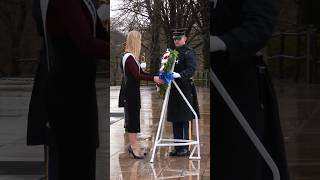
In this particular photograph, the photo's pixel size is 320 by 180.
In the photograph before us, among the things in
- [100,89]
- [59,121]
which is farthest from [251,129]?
[59,121]

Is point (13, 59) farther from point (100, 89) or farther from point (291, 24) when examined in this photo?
point (291, 24)

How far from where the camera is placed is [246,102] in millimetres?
2139

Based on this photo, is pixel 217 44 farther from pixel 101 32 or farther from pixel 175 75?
pixel 175 75

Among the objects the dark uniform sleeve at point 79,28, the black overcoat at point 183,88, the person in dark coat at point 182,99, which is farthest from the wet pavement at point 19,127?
the person in dark coat at point 182,99

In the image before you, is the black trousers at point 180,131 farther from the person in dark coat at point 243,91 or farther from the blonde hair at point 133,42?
the person in dark coat at point 243,91

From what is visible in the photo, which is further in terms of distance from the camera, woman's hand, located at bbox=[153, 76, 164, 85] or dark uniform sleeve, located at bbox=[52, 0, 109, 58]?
woman's hand, located at bbox=[153, 76, 164, 85]

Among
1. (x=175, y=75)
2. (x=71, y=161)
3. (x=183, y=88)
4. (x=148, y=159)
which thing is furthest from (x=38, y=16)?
(x=148, y=159)

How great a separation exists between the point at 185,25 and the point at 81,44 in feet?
1.52

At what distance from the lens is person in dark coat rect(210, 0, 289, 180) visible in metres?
2.10

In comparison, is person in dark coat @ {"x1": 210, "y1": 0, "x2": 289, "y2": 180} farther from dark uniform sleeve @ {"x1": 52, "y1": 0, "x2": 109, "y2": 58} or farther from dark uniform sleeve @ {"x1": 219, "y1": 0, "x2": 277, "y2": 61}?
dark uniform sleeve @ {"x1": 52, "y1": 0, "x2": 109, "y2": 58}

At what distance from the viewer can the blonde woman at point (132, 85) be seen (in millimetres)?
2766

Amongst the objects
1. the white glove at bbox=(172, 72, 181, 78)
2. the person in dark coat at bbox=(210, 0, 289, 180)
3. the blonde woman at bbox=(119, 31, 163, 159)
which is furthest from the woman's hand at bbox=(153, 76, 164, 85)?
the person in dark coat at bbox=(210, 0, 289, 180)

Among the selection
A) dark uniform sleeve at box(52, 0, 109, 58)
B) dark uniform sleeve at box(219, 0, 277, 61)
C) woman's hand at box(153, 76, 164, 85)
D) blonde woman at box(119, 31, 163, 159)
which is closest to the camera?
dark uniform sleeve at box(219, 0, 277, 61)

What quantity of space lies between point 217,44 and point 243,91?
207mm
